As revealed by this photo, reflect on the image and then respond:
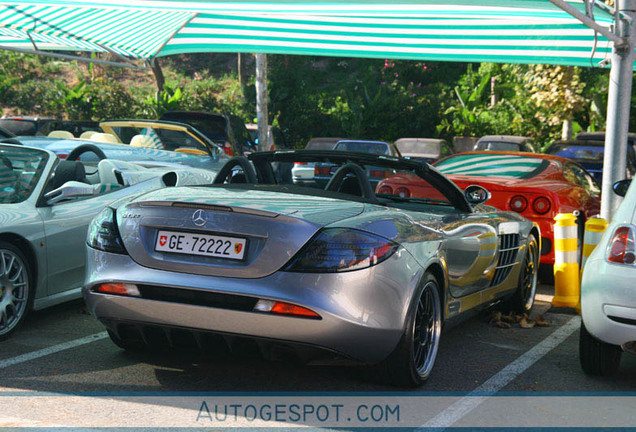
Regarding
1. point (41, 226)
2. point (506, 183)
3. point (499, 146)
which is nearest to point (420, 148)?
point (499, 146)

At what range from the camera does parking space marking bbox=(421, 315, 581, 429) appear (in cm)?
400

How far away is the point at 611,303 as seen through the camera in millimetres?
4438

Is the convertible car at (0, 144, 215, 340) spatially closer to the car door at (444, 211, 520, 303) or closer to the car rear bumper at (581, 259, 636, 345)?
the car door at (444, 211, 520, 303)

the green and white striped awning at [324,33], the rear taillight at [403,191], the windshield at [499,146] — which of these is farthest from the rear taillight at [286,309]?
the windshield at [499,146]

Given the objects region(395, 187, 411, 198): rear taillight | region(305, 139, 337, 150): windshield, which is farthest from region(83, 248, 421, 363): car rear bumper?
region(305, 139, 337, 150): windshield

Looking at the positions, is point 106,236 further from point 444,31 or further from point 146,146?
point 444,31

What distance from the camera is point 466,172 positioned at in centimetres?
939

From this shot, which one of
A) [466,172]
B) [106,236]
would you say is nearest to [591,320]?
[106,236]

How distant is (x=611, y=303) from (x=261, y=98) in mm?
17560

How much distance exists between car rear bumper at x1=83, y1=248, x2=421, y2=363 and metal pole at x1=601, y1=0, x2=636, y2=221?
5.86m

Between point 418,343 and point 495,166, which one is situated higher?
point 495,166

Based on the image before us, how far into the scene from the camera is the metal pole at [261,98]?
21.2 m

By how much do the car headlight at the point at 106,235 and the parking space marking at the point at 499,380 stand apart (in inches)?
70.9

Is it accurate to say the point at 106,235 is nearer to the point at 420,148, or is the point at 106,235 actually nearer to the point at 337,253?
the point at 337,253
